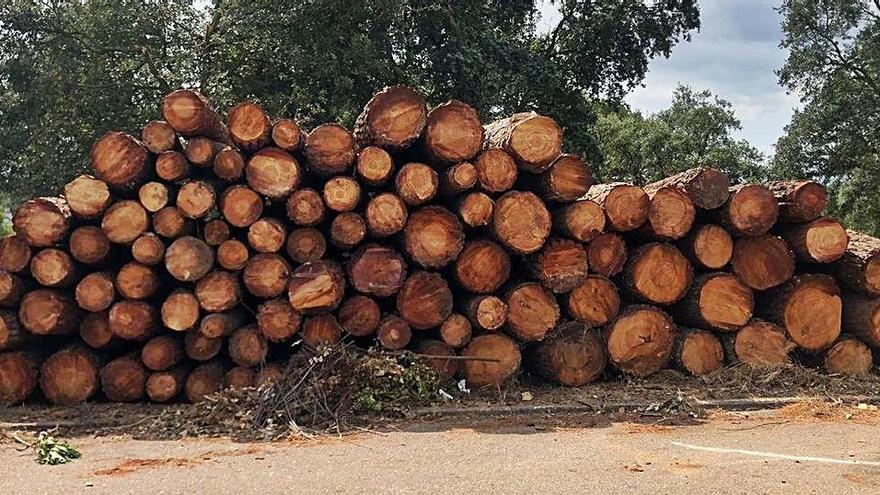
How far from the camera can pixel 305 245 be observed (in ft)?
21.4

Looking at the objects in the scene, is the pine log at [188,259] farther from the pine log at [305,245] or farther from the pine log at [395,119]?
the pine log at [395,119]

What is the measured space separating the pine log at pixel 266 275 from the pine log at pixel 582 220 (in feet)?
7.82

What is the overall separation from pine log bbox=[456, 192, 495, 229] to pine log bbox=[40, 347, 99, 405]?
10.9 ft

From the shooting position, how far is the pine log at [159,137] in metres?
6.54

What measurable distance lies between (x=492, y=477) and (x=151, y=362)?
3.46 meters

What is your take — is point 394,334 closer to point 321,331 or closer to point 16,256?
point 321,331

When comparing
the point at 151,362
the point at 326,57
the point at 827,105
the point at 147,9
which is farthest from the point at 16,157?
the point at 827,105

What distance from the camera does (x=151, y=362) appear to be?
21.3 ft

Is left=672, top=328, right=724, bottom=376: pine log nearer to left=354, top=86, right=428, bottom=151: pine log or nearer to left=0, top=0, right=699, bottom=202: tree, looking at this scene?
left=354, top=86, right=428, bottom=151: pine log

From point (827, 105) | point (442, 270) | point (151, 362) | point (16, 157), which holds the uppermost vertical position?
point (827, 105)

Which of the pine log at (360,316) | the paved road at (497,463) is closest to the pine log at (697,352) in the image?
the paved road at (497,463)

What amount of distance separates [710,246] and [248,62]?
8833 mm

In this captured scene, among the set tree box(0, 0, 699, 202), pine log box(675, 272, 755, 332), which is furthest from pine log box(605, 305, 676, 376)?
tree box(0, 0, 699, 202)

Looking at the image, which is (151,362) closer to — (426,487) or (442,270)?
(442,270)
